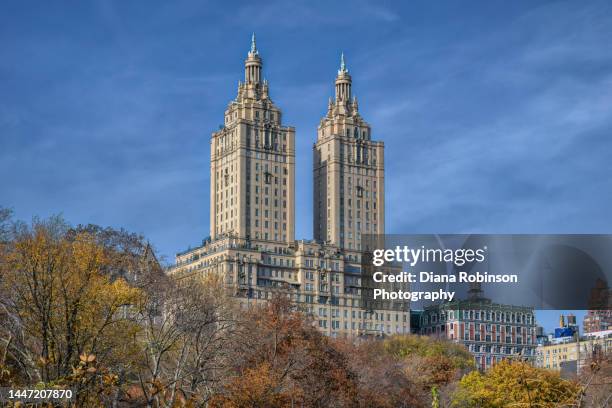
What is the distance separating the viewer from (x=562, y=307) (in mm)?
188000

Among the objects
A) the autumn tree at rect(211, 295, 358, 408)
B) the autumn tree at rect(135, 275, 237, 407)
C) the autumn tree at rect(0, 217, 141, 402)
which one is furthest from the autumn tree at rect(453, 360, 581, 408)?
the autumn tree at rect(0, 217, 141, 402)

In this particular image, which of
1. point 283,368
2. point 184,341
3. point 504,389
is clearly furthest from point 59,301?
point 504,389

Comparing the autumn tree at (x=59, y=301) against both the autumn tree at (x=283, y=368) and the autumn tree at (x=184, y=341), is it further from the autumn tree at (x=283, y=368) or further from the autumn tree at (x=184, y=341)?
the autumn tree at (x=283, y=368)

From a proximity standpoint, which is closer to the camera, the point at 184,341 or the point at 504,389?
the point at 184,341

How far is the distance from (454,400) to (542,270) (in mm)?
61784

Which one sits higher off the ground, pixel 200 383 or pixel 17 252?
pixel 17 252

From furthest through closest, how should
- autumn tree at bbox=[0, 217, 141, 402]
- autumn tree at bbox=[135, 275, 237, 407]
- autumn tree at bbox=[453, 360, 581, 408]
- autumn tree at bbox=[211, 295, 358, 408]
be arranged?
autumn tree at bbox=[453, 360, 581, 408] → autumn tree at bbox=[211, 295, 358, 408] → autumn tree at bbox=[135, 275, 237, 407] → autumn tree at bbox=[0, 217, 141, 402]

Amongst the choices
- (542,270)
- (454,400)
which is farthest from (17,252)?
(542,270)

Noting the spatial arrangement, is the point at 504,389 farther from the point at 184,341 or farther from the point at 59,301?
the point at 59,301

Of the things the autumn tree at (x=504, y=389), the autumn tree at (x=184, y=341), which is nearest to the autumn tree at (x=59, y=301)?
the autumn tree at (x=184, y=341)

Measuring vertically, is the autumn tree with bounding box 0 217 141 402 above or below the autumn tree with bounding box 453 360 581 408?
Answer: above

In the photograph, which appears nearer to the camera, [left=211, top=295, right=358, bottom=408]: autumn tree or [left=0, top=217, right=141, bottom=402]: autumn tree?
[left=0, top=217, right=141, bottom=402]: autumn tree

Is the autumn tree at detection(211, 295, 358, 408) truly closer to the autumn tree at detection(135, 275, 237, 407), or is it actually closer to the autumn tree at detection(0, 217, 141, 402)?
the autumn tree at detection(135, 275, 237, 407)

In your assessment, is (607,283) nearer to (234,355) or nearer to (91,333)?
(234,355)
